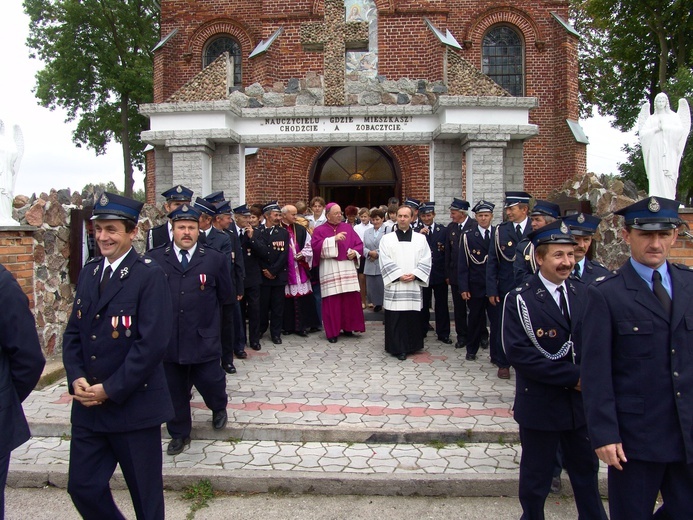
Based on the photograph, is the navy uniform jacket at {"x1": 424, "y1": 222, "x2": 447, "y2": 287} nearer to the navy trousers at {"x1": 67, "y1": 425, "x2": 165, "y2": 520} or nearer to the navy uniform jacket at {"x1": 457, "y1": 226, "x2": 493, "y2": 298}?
the navy uniform jacket at {"x1": 457, "y1": 226, "x2": 493, "y2": 298}

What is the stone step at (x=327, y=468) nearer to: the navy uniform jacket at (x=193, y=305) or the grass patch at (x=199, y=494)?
the grass patch at (x=199, y=494)

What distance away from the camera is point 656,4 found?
69.2 feet

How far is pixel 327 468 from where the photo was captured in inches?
175

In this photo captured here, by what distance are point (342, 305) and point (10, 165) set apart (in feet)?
15.0

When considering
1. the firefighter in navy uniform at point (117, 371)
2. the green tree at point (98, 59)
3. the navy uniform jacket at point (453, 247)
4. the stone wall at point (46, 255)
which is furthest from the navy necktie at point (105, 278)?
the green tree at point (98, 59)

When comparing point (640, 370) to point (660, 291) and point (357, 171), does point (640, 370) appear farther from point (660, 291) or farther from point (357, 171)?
point (357, 171)

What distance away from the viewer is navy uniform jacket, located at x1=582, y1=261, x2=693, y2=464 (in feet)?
8.45

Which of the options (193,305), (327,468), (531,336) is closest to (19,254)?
(193,305)

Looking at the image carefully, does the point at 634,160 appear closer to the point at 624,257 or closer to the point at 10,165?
the point at 624,257

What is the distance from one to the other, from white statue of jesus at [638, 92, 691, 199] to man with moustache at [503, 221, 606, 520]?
15.5ft

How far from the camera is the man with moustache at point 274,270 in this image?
8094mm

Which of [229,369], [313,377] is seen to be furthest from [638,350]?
[229,369]

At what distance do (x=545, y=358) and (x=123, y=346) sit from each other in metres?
2.38

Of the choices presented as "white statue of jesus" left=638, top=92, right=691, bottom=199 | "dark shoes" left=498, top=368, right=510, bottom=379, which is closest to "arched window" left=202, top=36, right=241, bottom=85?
"white statue of jesus" left=638, top=92, right=691, bottom=199
